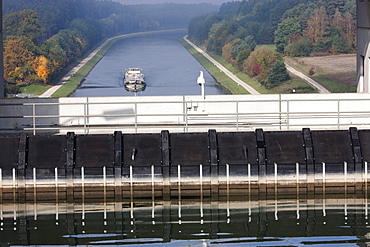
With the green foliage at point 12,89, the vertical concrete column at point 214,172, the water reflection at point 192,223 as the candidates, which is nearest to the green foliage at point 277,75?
the green foliage at point 12,89

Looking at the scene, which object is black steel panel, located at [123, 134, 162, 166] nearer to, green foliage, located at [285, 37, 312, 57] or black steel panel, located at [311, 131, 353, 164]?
black steel panel, located at [311, 131, 353, 164]

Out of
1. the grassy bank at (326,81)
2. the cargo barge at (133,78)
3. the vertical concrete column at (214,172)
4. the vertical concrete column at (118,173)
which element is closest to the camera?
the vertical concrete column at (118,173)

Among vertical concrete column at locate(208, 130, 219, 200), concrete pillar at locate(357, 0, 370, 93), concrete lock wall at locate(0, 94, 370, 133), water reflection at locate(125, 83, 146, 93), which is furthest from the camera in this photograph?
water reflection at locate(125, 83, 146, 93)

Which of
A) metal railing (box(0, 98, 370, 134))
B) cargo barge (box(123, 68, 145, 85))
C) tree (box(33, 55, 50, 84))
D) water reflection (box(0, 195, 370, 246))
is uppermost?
tree (box(33, 55, 50, 84))

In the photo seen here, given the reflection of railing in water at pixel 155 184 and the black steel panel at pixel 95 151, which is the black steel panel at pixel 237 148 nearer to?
the reflection of railing in water at pixel 155 184

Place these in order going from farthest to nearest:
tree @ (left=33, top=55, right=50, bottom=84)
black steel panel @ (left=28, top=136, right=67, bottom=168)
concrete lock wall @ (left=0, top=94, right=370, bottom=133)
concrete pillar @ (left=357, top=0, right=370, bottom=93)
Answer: tree @ (left=33, top=55, right=50, bottom=84), concrete pillar @ (left=357, top=0, right=370, bottom=93), concrete lock wall @ (left=0, top=94, right=370, bottom=133), black steel panel @ (left=28, top=136, right=67, bottom=168)

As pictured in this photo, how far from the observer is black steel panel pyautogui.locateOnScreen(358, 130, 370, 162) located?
106 feet

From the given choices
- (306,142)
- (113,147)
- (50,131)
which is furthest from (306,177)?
(50,131)

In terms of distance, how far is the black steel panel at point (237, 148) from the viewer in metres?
32.1

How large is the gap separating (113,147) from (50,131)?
464 centimetres

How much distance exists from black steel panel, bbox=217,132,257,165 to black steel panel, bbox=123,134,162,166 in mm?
2172

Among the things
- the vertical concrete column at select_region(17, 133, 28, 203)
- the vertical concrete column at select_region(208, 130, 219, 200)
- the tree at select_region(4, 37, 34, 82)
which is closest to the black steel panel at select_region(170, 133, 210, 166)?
the vertical concrete column at select_region(208, 130, 219, 200)

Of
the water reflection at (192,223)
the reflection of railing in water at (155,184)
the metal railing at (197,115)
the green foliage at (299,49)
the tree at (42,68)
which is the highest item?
the green foliage at (299,49)

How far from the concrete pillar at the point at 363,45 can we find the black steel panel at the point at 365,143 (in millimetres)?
6177
